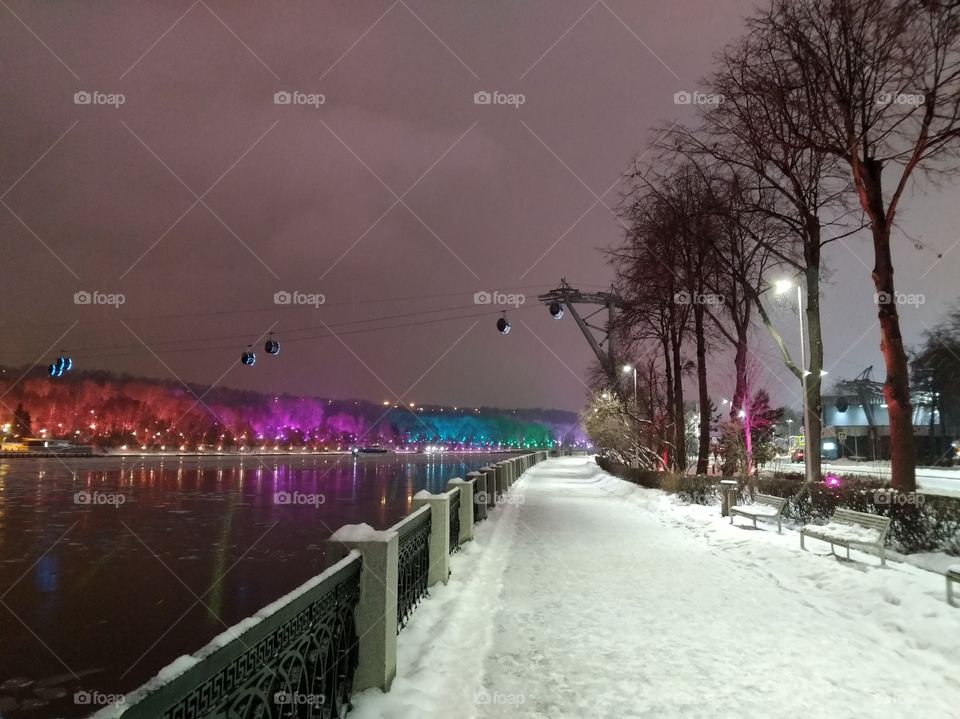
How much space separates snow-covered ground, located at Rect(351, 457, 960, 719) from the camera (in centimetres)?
507

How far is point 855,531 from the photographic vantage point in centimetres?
1049

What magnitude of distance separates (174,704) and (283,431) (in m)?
155

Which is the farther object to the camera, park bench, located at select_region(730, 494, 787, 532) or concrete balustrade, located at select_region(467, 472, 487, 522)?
concrete balustrade, located at select_region(467, 472, 487, 522)

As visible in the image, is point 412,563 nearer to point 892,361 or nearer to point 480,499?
point 480,499

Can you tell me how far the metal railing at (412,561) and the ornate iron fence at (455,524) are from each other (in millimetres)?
2319

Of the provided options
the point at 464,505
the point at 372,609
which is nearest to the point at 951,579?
the point at 372,609

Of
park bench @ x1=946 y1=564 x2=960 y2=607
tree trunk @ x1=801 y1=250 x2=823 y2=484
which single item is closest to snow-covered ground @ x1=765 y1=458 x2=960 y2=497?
tree trunk @ x1=801 y1=250 x2=823 y2=484

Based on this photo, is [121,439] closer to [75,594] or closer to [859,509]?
[75,594]

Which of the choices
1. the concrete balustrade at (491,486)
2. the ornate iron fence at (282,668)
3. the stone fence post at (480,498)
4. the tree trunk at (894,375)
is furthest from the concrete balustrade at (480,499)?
the ornate iron fence at (282,668)

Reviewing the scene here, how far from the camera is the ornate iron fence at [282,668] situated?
2.49 m

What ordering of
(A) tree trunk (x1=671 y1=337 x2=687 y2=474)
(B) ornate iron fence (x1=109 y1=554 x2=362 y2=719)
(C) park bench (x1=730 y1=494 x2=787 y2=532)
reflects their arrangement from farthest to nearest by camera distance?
(A) tree trunk (x1=671 y1=337 x2=687 y2=474) < (C) park bench (x1=730 y1=494 x2=787 y2=532) < (B) ornate iron fence (x1=109 y1=554 x2=362 y2=719)

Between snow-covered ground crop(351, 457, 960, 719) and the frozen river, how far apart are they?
10.3ft

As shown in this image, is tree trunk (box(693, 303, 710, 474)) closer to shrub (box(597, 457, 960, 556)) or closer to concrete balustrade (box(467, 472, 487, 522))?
shrub (box(597, 457, 960, 556))

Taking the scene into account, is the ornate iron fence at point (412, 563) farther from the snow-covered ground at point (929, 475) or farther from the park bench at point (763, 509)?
the snow-covered ground at point (929, 475)
